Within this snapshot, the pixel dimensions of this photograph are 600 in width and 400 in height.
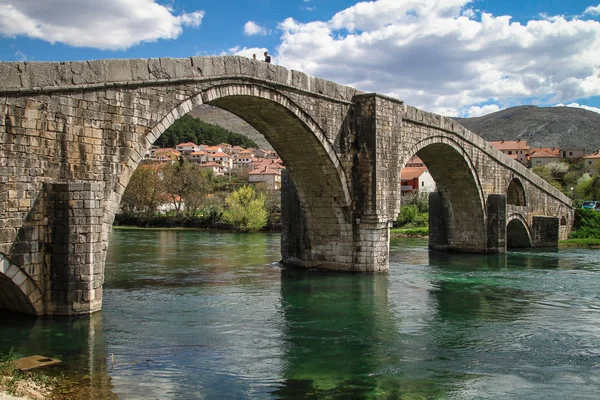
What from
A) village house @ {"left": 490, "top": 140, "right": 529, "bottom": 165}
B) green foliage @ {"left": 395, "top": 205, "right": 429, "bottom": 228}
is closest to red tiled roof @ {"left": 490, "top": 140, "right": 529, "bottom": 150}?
village house @ {"left": 490, "top": 140, "right": 529, "bottom": 165}

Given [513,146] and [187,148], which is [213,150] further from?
[513,146]

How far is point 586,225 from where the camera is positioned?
91.4 feet

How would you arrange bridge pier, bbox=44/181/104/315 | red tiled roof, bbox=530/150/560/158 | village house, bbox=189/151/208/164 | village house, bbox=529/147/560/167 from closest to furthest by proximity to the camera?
bridge pier, bbox=44/181/104/315 → village house, bbox=529/147/560/167 → red tiled roof, bbox=530/150/560/158 → village house, bbox=189/151/208/164

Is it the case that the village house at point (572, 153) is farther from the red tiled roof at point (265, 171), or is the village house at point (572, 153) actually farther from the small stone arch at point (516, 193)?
the small stone arch at point (516, 193)

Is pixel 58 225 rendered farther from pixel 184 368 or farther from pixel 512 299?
pixel 512 299

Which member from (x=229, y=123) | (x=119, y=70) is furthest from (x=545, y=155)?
(x=229, y=123)

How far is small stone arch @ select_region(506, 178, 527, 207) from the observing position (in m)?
25.2

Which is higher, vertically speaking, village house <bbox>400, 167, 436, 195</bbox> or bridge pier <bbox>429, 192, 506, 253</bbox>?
village house <bbox>400, 167, 436, 195</bbox>

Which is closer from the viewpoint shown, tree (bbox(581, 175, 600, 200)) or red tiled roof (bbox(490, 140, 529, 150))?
tree (bbox(581, 175, 600, 200))

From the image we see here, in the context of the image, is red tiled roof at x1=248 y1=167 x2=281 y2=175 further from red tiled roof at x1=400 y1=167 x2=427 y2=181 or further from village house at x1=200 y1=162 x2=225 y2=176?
red tiled roof at x1=400 y1=167 x2=427 y2=181

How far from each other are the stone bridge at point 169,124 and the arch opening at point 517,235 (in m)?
2.00

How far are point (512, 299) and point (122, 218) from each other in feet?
114

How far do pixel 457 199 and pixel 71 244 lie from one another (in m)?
16.9

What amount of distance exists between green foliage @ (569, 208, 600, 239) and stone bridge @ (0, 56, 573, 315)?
6.42 meters
